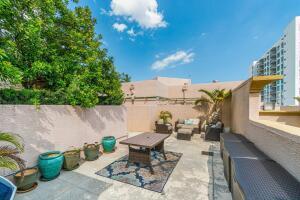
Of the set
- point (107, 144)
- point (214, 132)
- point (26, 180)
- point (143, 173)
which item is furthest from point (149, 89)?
point (26, 180)

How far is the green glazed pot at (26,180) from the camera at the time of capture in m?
3.22

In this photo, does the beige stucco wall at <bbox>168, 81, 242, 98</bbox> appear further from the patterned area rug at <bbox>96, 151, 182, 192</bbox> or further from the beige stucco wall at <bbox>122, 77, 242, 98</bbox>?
the patterned area rug at <bbox>96, 151, 182, 192</bbox>

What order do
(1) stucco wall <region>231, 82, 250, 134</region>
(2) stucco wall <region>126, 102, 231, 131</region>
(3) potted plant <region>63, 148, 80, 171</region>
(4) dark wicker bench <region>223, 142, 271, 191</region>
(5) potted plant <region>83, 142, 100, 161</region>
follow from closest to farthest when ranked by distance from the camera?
(4) dark wicker bench <region>223, 142, 271, 191</region> → (3) potted plant <region>63, 148, 80, 171</region> → (1) stucco wall <region>231, 82, 250, 134</region> → (5) potted plant <region>83, 142, 100, 161</region> → (2) stucco wall <region>126, 102, 231, 131</region>

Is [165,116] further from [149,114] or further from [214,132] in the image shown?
[214,132]

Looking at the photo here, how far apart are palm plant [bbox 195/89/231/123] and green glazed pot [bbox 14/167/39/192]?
31.3 ft

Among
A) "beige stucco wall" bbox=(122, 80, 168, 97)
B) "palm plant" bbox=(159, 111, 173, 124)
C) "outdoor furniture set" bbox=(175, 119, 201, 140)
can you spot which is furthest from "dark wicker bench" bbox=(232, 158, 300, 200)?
"beige stucco wall" bbox=(122, 80, 168, 97)

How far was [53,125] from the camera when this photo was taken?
4574 millimetres

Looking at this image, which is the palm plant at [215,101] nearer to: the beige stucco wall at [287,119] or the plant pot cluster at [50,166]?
the beige stucco wall at [287,119]

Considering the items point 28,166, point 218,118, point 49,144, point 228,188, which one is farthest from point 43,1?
point 218,118

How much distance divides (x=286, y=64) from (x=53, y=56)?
166 feet

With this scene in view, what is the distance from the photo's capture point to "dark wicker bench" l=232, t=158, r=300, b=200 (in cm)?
165

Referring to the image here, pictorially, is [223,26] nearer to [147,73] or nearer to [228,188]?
[228,188]

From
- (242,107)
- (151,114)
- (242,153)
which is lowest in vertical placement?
(242,153)

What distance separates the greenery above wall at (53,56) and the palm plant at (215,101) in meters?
6.59
